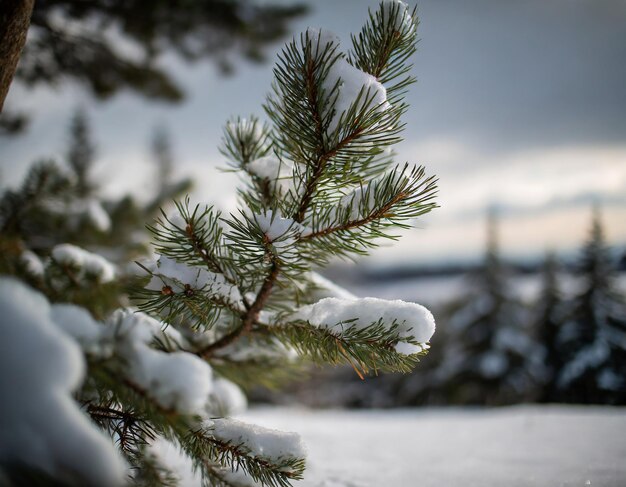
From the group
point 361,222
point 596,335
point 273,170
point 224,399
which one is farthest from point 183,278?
point 596,335

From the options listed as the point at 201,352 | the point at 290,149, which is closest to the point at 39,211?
the point at 201,352

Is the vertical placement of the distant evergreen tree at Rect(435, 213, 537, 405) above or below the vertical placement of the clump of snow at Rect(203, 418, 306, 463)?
above

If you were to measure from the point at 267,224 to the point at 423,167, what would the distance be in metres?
0.53

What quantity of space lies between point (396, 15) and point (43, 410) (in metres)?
1.35

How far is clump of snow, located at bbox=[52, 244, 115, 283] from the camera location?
1.62m

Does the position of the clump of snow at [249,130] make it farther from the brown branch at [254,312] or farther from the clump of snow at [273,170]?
the brown branch at [254,312]

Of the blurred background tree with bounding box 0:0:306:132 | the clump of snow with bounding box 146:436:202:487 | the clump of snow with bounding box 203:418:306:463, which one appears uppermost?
the blurred background tree with bounding box 0:0:306:132

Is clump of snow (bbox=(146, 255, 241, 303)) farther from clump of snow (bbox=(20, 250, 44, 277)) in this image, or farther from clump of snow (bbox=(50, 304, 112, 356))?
clump of snow (bbox=(20, 250, 44, 277))

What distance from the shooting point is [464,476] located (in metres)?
1.85

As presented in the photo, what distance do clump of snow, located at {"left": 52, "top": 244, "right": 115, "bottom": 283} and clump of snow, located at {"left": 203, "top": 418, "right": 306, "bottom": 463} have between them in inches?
42.2

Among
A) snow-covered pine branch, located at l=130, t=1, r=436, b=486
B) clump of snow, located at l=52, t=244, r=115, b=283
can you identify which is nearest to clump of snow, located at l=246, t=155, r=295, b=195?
snow-covered pine branch, located at l=130, t=1, r=436, b=486

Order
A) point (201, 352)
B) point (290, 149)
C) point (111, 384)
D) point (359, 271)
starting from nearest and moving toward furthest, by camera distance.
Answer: point (111, 384) → point (290, 149) → point (201, 352) → point (359, 271)

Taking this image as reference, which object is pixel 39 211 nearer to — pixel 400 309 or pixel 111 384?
pixel 111 384

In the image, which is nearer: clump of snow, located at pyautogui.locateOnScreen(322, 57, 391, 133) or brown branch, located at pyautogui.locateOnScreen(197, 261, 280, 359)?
clump of snow, located at pyautogui.locateOnScreen(322, 57, 391, 133)
